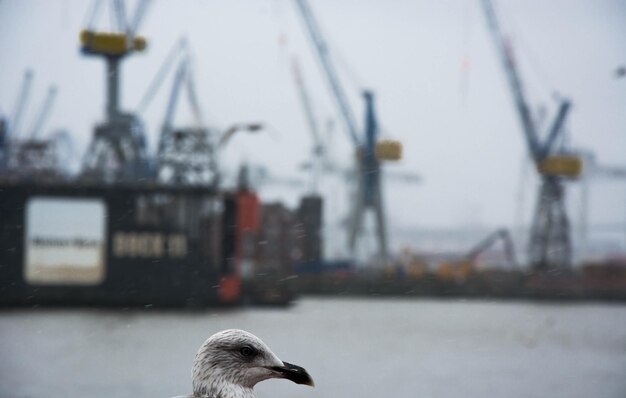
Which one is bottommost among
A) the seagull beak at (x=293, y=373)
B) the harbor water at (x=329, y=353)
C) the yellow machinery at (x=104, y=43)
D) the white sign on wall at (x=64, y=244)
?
the harbor water at (x=329, y=353)

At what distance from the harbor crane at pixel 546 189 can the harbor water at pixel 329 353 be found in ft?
54.5

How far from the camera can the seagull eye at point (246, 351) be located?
2.63 m

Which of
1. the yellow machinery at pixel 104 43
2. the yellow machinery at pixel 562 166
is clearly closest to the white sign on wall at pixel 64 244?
the yellow machinery at pixel 104 43

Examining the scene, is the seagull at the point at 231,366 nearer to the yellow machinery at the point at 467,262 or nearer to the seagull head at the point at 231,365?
the seagull head at the point at 231,365

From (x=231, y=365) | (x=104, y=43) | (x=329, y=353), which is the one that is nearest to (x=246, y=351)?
(x=231, y=365)

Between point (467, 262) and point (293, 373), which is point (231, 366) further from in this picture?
point (467, 262)

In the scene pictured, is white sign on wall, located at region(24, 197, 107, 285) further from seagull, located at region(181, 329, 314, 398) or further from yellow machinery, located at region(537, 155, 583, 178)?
seagull, located at region(181, 329, 314, 398)

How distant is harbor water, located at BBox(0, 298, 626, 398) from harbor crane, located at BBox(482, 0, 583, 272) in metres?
16.6

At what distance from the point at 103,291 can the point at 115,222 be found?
236cm

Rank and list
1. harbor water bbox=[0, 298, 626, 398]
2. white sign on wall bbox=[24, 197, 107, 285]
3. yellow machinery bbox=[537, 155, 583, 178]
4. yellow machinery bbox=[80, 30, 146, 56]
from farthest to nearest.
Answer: yellow machinery bbox=[537, 155, 583, 178]
yellow machinery bbox=[80, 30, 146, 56]
white sign on wall bbox=[24, 197, 107, 285]
harbor water bbox=[0, 298, 626, 398]

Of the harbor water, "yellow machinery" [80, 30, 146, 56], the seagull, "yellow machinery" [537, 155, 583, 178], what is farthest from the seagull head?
"yellow machinery" [537, 155, 583, 178]

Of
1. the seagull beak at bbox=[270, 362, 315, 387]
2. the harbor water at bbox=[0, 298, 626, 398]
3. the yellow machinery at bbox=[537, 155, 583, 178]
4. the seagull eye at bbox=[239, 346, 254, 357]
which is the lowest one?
the harbor water at bbox=[0, 298, 626, 398]

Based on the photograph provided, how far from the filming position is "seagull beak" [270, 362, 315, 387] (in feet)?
8.84

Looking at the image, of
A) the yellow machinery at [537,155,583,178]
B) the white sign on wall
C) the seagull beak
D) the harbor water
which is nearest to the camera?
the seagull beak
